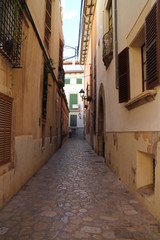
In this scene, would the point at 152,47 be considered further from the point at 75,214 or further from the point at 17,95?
the point at 75,214

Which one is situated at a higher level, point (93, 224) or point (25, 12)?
point (25, 12)

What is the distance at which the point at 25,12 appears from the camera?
4602 millimetres

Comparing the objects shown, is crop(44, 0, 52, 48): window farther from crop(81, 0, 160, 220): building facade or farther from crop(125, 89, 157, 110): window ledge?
crop(125, 89, 157, 110): window ledge

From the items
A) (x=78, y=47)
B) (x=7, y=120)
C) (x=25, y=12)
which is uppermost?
(x=78, y=47)

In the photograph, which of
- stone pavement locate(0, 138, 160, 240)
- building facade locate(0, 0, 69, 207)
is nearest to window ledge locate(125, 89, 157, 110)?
stone pavement locate(0, 138, 160, 240)

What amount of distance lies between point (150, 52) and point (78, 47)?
17.7m

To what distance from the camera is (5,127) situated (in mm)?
3568

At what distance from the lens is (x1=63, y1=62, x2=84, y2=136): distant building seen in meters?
34.5

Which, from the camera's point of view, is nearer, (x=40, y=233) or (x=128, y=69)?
(x=40, y=233)

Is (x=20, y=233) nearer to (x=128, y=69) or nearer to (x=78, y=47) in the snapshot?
(x=128, y=69)

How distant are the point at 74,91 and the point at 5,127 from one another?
104 feet

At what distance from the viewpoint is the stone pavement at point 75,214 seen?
2.56 m

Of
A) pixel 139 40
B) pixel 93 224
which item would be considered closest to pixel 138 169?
pixel 93 224

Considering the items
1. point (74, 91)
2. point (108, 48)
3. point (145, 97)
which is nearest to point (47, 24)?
point (108, 48)
